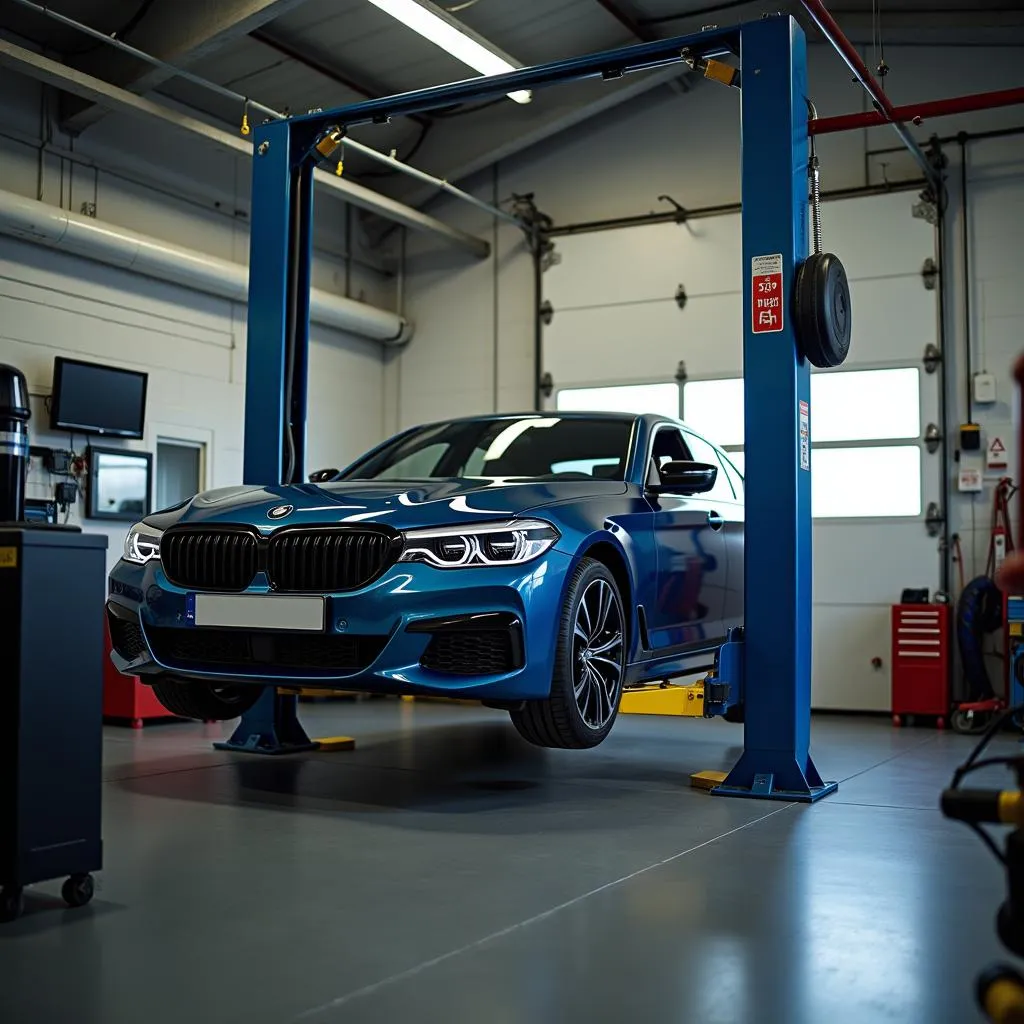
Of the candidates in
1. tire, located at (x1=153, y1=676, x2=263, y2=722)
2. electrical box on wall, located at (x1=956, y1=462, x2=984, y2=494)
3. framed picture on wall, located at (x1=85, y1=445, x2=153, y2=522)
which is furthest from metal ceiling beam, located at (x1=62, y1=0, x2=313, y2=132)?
electrical box on wall, located at (x1=956, y1=462, x2=984, y2=494)

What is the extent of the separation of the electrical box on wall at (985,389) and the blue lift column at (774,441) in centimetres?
491

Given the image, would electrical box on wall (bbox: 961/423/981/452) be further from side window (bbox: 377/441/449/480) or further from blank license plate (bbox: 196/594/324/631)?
blank license plate (bbox: 196/594/324/631)

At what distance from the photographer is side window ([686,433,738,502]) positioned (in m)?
6.10

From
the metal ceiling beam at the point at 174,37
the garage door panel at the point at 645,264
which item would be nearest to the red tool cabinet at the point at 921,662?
the garage door panel at the point at 645,264

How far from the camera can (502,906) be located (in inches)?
120

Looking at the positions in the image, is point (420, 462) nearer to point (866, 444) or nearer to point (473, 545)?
point (473, 545)

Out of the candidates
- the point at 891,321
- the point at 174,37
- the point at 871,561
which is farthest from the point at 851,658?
the point at 174,37

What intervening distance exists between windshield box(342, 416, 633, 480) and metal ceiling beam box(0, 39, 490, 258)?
3.97 m

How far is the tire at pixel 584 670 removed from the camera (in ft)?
14.0

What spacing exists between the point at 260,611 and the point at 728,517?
2765 mm

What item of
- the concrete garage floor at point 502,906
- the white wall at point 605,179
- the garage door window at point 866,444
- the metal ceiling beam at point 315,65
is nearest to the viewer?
the concrete garage floor at point 502,906

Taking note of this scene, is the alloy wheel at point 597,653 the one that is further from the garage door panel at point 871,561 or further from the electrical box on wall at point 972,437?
the electrical box on wall at point 972,437

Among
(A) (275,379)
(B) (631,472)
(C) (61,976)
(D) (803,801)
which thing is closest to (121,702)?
(A) (275,379)

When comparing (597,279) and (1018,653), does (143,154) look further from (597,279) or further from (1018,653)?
(1018,653)
